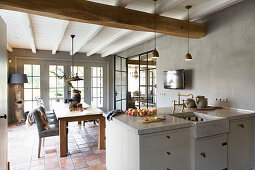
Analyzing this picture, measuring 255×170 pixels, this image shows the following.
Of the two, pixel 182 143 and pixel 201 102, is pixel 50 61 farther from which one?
pixel 182 143

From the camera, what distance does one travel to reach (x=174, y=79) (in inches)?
151

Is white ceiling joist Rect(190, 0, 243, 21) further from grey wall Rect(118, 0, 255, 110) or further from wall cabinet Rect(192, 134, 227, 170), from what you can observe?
wall cabinet Rect(192, 134, 227, 170)

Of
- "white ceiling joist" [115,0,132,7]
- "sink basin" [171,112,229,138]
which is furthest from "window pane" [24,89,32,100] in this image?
"sink basin" [171,112,229,138]

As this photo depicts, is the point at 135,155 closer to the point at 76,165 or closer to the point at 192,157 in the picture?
the point at 192,157

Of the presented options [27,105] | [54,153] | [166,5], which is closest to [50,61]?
[27,105]

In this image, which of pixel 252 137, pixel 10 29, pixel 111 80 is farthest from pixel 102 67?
pixel 252 137

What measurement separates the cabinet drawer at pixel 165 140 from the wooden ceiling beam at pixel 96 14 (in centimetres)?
167

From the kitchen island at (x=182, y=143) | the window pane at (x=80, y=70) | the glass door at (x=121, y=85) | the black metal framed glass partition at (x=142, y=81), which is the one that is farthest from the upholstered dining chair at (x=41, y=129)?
the window pane at (x=80, y=70)

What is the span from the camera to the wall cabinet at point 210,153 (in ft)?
6.68

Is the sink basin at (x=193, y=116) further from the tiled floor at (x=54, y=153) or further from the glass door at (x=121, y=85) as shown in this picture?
the glass door at (x=121, y=85)

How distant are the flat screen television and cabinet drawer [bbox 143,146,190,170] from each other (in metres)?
1.86

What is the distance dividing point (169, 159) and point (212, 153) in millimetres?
687

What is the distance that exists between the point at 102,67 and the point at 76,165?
17.3ft

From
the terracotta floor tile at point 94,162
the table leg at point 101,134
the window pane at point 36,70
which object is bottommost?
the terracotta floor tile at point 94,162
